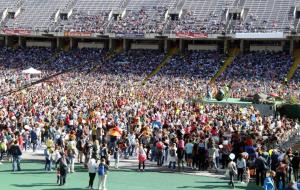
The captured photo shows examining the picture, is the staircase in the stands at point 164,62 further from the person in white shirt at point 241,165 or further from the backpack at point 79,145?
the person in white shirt at point 241,165

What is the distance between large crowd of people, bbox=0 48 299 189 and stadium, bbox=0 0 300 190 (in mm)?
64

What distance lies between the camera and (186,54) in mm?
52031

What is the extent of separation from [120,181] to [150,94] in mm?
17430

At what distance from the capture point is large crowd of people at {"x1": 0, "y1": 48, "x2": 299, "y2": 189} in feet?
62.8

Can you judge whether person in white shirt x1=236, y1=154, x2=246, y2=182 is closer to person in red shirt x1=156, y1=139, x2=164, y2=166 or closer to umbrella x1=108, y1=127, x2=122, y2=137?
person in red shirt x1=156, y1=139, x2=164, y2=166

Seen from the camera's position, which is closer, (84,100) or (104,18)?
(84,100)

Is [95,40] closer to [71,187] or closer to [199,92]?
[199,92]

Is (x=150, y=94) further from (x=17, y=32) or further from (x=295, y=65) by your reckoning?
(x=17, y=32)

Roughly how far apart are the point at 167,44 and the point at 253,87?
13.8 m

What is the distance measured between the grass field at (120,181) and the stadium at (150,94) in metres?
0.06

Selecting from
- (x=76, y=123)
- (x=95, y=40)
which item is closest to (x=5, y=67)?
(x=95, y=40)

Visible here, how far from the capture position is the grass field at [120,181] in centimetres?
1800

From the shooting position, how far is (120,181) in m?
18.8

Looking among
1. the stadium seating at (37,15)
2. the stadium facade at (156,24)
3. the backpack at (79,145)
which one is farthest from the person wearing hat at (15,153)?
the stadium seating at (37,15)
